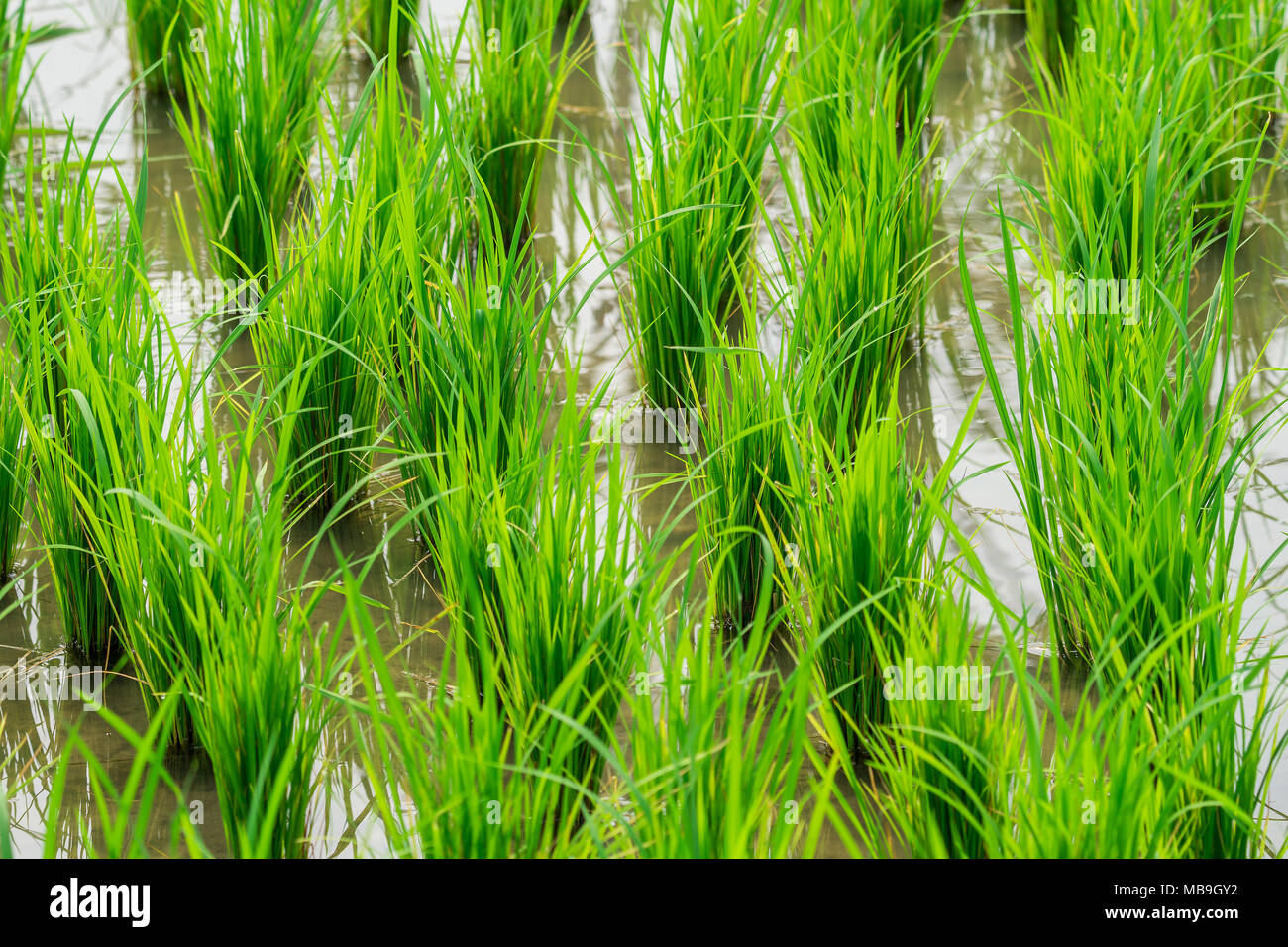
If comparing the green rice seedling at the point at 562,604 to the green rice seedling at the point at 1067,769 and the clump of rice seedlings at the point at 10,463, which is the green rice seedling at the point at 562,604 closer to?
the green rice seedling at the point at 1067,769

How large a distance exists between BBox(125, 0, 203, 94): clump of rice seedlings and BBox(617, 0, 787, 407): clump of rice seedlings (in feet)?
4.62

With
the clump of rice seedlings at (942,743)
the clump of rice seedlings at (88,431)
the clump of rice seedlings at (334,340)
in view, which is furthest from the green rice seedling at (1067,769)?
the clump of rice seedlings at (88,431)

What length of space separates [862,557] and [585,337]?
1010mm

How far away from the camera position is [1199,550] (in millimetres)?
1875

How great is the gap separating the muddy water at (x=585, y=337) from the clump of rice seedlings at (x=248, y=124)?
0.15 m

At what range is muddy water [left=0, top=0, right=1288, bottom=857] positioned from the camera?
1.94 metres

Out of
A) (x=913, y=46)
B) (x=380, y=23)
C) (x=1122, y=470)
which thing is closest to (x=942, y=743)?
(x=1122, y=470)

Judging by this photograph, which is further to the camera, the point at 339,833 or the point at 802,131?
the point at 802,131

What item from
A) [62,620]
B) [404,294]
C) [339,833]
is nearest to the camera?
[339,833]

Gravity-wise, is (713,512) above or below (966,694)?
above

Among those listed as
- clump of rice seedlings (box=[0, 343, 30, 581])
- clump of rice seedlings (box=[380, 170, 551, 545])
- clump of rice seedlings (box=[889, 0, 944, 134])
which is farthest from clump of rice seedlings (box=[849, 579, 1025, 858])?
clump of rice seedlings (box=[889, 0, 944, 134])

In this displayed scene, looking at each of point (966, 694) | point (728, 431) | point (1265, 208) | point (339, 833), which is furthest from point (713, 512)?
point (1265, 208)
